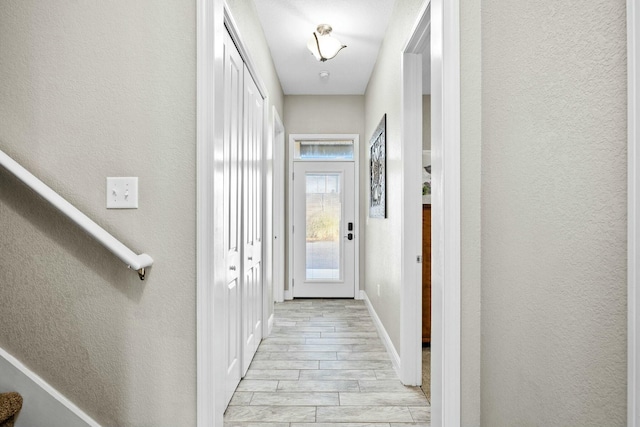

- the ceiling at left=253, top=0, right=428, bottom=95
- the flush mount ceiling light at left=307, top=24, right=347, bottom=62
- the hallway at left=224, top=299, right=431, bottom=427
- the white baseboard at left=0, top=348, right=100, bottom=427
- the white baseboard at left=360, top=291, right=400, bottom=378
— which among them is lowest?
the hallway at left=224, top=299, right=431, bottom=427

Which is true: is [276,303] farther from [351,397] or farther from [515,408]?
[515,408]

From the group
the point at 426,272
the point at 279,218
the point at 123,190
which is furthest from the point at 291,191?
the point at 123,190

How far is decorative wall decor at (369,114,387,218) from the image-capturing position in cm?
354

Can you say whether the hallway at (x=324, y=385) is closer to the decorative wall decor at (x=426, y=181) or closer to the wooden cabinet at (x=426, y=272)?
the wooden cabinet at (x=426, y=272)

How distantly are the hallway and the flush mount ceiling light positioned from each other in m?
2.45

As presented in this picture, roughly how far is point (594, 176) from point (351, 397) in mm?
1889

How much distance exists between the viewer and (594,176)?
954 mm

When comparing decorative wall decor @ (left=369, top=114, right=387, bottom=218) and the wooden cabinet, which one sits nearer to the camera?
the wooden cabinet

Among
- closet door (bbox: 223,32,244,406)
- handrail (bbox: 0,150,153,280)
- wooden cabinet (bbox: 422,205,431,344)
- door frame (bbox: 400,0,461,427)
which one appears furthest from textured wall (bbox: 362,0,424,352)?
handrail (bbox: 0,150,153,280)

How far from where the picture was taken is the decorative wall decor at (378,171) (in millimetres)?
3537

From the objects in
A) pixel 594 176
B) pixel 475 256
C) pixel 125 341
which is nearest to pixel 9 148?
pixel 125 341

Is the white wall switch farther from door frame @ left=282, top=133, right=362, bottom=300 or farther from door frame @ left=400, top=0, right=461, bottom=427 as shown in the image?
door frame @ left=282, top=133, right=362, bottom=300

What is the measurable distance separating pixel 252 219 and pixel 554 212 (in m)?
2.29

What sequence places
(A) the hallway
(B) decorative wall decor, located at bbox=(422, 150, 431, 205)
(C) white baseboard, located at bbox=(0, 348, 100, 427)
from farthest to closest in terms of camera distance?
(B) decorative wall decor, located at bbox=(422, 150, 431, 205)
(A) the hallway
(C) white baseboard, located at bbox=(0, 348, 100, 427)
